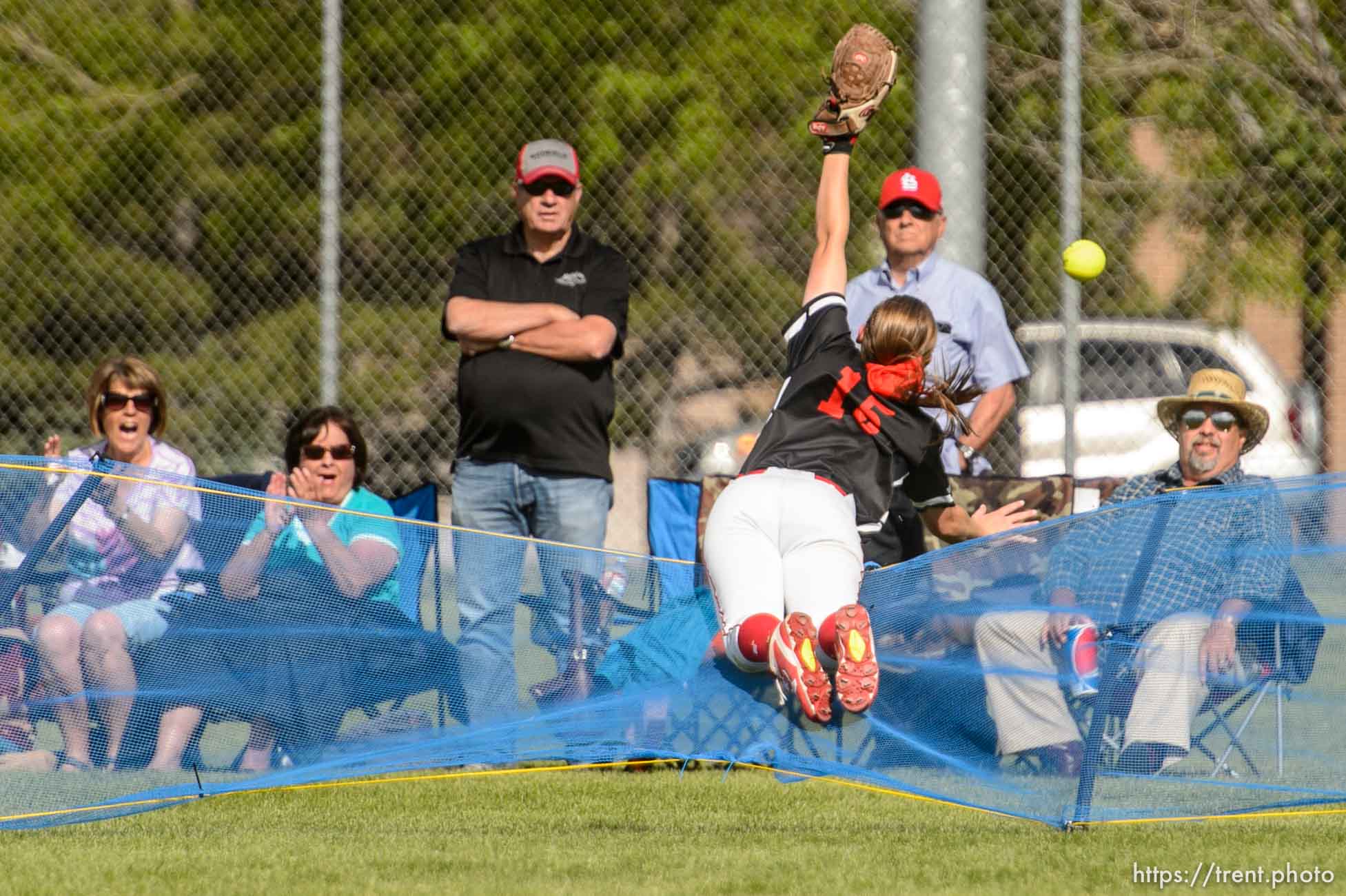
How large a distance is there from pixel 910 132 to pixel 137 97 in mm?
4185

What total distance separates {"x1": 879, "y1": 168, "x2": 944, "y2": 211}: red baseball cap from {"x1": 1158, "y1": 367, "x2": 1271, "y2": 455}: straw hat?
1226mm

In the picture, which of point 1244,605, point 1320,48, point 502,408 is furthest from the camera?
point 1320,48

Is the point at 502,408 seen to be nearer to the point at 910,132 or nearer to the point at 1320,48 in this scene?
the point at 910,132

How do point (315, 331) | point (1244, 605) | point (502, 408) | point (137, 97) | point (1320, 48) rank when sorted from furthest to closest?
point (137, 97), point (315, 331), point (1320, 48), point (502, 408), point (1244, 605)

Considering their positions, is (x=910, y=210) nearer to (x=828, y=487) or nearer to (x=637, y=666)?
(x=828, y=487)

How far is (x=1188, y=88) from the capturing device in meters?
8.68

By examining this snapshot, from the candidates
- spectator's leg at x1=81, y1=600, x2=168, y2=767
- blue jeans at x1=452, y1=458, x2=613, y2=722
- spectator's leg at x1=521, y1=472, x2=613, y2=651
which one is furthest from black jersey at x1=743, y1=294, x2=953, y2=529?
spectator's leg at x1=81, y1=600, x2=168, y2=767

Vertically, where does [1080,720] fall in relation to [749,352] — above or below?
below

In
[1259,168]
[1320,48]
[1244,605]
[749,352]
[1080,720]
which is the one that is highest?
[1320,48]

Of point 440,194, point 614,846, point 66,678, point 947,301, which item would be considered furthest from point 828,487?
point 440,194

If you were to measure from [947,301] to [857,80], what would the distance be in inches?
61.9

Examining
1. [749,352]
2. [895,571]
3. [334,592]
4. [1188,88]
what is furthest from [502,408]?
[1188,88]

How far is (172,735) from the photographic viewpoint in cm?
473

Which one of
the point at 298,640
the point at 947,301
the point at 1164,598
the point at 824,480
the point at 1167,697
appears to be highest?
the point at 947,301
